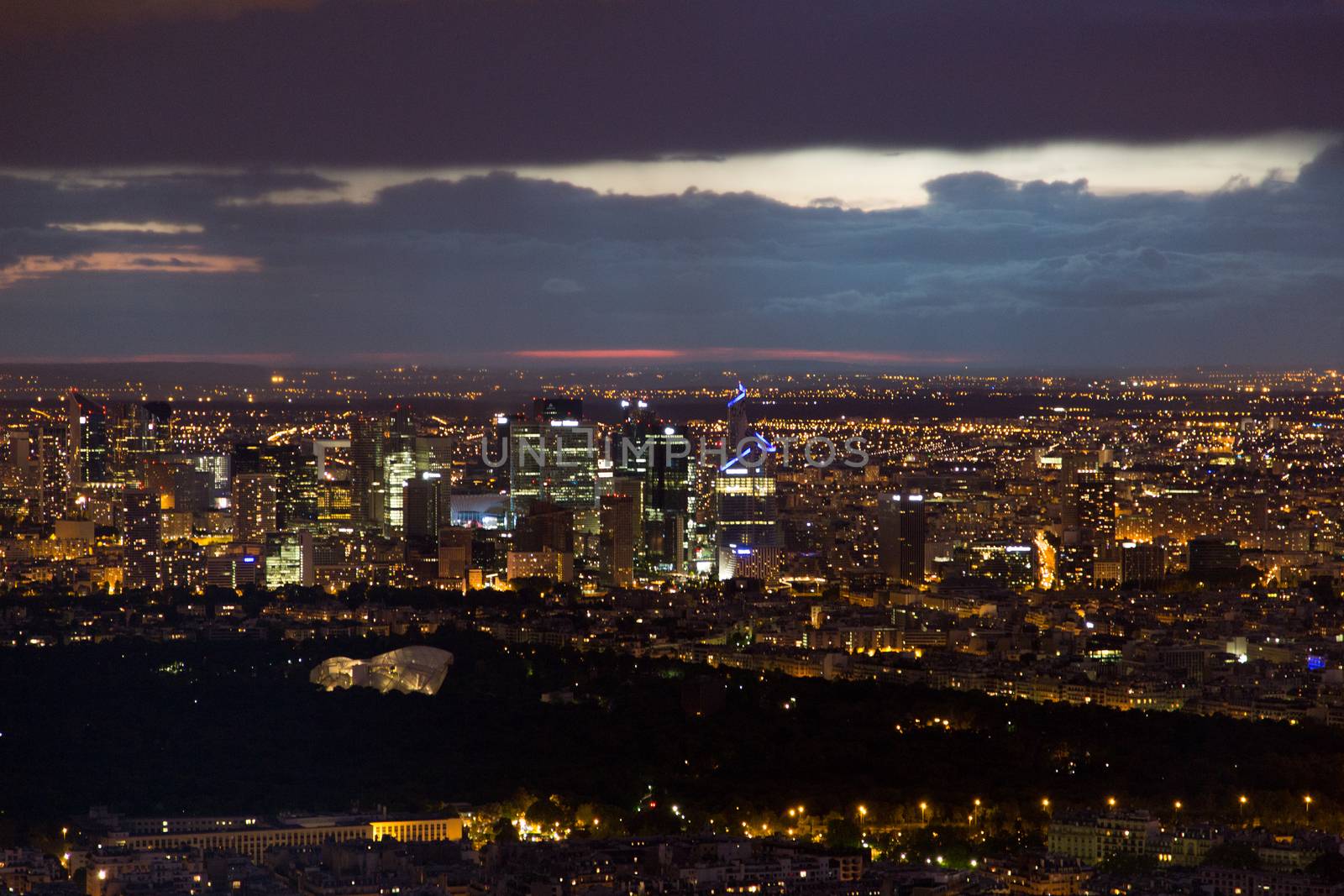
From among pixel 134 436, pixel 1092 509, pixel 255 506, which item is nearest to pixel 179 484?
pixel 255 506

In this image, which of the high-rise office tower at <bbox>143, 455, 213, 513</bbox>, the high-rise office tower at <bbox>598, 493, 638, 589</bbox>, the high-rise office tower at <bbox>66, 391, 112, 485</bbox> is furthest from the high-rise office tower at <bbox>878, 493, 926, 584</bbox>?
the high-rise office tower at <bbox>66, 391, 112, 485</bbox>

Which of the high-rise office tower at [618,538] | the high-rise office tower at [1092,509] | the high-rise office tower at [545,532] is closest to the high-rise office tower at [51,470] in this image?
the high-rise office tower at [545,532]

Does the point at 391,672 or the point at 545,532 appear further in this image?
the point at 545,532

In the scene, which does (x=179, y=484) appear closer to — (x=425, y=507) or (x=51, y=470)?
(x=51, y=470)

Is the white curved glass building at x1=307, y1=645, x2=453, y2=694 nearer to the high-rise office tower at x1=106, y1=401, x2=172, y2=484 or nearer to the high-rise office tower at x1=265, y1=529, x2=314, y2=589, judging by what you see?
the high-rise office tower at x1=265, y1=529, x2=314, y2=589

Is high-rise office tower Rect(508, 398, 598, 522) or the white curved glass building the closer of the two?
the white curved glass building

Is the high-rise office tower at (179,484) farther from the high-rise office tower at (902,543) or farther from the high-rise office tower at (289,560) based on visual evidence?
the high-rise office tower at (902,543)
